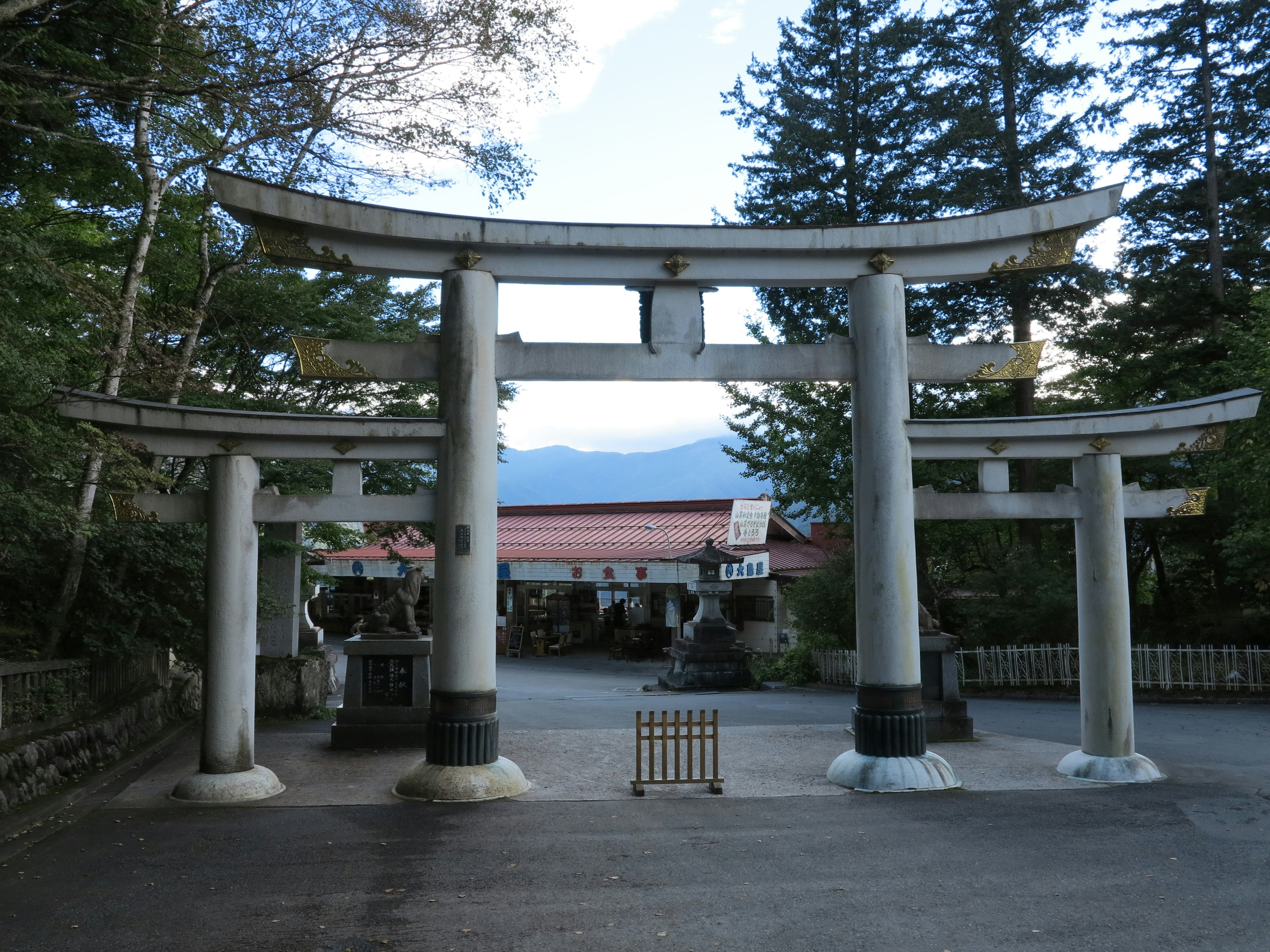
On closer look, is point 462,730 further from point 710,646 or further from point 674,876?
point 710,646

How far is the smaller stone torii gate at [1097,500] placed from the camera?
29.8 ft

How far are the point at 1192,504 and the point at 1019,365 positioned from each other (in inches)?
90.8

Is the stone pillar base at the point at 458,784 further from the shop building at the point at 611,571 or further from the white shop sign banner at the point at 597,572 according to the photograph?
the white shop sign banner at the point at 597,572

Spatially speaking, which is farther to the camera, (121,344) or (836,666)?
(836,666)

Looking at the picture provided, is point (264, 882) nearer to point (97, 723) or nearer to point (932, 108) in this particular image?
point (97, 723)

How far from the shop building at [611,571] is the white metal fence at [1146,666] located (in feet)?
15.7

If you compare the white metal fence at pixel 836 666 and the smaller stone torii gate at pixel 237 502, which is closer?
the smaller stone torii gate at pixel 237 502

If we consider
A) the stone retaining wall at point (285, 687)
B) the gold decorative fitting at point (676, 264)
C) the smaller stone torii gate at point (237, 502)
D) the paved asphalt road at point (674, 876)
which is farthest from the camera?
the stone retaining wall at point (285, 687)

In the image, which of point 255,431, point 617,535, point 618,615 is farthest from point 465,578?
point 618,615

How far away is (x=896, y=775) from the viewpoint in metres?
8.64

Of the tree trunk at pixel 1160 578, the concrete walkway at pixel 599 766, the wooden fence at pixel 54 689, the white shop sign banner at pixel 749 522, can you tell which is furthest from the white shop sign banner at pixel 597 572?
the wooden fence at pixel 54 689

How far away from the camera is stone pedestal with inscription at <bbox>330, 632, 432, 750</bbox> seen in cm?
1118

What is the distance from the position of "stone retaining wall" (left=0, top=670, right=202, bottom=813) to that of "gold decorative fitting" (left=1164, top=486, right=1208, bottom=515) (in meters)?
10.9

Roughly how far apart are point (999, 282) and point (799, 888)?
16724 millimetres
